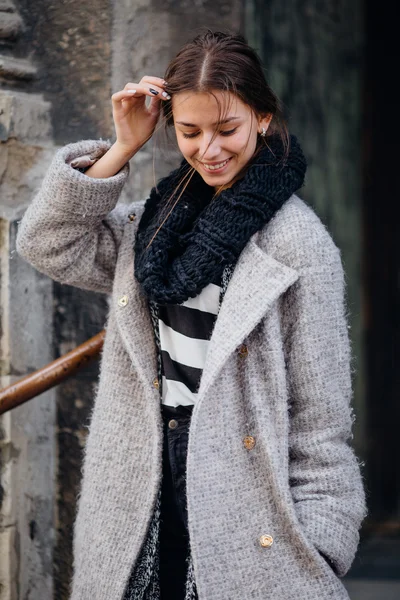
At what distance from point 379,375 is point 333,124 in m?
1.29

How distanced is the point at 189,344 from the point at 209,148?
0.46 m

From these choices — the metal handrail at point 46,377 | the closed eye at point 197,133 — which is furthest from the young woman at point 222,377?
the metal handrail at point 46,377

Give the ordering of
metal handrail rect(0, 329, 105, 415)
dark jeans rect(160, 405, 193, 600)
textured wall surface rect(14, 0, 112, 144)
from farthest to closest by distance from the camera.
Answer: textured wall surface rect(14, 0, 112, 144) → metal handrail rect(0, 329, 105, 415) → dark jeans rect(160, 405, 193, 600)

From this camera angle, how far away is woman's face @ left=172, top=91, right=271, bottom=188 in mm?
1634

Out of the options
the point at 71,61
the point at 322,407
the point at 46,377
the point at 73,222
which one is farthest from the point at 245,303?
the point at 71,61

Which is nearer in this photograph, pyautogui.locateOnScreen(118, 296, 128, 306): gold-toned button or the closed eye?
the closed eye

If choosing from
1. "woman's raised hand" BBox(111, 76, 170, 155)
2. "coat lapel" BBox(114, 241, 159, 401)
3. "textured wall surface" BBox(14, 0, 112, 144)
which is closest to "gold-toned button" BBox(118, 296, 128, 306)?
"coat lapel" BBox(114, 241, 159, 401)

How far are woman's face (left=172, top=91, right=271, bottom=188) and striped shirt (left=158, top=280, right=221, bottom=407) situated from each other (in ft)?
0.91

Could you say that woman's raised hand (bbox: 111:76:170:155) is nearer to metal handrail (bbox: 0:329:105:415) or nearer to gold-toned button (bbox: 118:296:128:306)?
gold-toned button (bbox: 118:296:128:306)

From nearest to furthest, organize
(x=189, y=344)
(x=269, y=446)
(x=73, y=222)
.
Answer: (x=269, y=446)
(x=189, y=344)
(x=73, y=222)

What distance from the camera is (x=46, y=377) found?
2.17 meters

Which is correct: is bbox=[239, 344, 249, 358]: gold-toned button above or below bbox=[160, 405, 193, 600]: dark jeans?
above

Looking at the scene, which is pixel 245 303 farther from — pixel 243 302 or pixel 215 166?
pixel 215 166

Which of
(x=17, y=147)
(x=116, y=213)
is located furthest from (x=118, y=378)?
(x=17, y=147)
